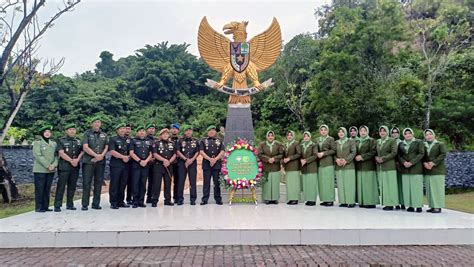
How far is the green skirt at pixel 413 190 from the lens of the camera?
6816 millimetres

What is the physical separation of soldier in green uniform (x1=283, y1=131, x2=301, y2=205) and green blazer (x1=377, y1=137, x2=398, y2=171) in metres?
1.40

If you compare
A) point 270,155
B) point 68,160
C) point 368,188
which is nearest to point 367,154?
point 368,188

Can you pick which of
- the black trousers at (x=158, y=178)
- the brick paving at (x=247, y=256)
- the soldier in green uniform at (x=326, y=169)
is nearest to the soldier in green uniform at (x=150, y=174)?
the black trousers at (x=158, y=178)

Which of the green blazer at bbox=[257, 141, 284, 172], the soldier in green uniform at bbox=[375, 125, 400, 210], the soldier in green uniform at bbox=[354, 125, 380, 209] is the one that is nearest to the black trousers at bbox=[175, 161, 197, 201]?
the green blazer at bbox=[257, 141, 284, 172]

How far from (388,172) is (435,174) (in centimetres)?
71

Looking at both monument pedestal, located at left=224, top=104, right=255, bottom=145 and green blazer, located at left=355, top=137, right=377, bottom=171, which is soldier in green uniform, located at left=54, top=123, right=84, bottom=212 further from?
green blazer, located at left=355, top=137, right=377, bottom=171

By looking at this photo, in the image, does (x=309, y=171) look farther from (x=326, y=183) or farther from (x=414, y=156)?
(x=414, y=156)

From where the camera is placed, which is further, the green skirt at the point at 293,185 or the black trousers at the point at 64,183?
the green skirt at the point at 293,185

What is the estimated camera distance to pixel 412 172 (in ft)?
22.6

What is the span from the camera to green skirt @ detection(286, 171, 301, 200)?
299 inches

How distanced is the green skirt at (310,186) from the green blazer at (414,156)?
1465mm

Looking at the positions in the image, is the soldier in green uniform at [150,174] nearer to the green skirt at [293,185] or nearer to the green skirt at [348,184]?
the green skirt at [293,185]

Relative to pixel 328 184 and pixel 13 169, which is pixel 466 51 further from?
pixel 13 169

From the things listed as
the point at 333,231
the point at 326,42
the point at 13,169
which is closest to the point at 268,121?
the point at 326,42
